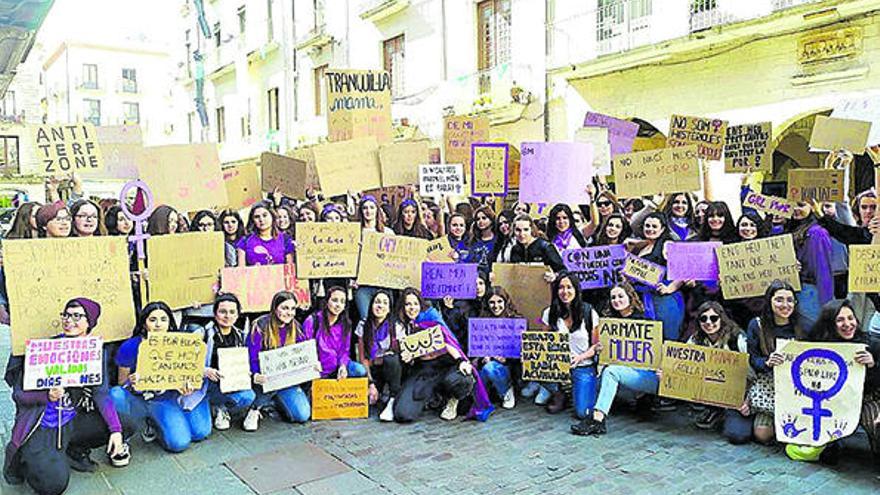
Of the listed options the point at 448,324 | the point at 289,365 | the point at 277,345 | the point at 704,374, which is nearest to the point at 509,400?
the point at 448,324

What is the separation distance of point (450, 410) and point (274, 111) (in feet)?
69.5

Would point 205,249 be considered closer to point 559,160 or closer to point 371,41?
point 559,160

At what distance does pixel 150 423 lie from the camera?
5062 mm

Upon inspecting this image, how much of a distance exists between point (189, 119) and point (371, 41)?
51.8 ft

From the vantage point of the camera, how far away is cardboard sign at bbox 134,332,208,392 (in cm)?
475

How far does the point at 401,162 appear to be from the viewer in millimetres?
7137

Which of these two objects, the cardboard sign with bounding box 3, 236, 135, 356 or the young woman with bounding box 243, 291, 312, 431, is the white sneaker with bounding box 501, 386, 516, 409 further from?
the cardboard sign with bounding box 3, 236, 135, 356

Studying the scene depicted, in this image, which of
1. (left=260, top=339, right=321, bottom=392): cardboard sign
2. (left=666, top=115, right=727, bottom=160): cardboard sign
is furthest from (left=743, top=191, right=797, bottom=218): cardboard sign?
(left=260, top=339, right=321, bottom=392): cardboard sign

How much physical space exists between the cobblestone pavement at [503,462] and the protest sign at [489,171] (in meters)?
2.42

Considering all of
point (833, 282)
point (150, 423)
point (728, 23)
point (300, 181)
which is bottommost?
point (150, 423)

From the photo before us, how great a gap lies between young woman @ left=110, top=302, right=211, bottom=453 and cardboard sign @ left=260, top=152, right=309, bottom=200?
2782mm

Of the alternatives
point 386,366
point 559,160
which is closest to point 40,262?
point 386,366

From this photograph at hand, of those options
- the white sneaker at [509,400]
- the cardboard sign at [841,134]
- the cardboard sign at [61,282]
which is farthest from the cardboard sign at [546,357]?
the cardboard sign at [61,282]

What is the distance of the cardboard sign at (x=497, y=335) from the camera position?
5.79 meters
